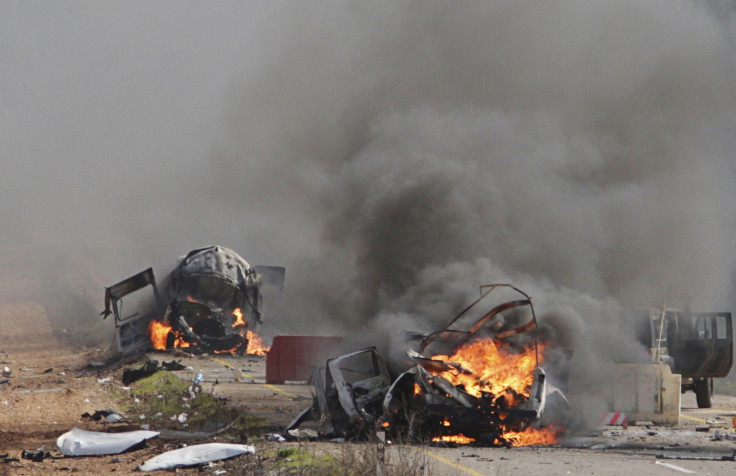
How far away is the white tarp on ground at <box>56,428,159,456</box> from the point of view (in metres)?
10.4

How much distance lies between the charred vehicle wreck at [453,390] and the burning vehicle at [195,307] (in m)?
14.9

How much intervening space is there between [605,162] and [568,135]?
126 centimetres

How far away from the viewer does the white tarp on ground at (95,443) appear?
409 inches

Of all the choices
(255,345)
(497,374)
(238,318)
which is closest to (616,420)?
(497,374)

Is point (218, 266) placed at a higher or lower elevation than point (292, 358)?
higher

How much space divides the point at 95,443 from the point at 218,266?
54.1 feet

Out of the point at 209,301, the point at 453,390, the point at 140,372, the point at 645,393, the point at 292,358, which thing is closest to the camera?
the point at 453,390

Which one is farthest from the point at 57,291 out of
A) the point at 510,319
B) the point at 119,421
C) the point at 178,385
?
the point at 510,319

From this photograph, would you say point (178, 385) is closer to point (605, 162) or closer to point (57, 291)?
point (605, 162)

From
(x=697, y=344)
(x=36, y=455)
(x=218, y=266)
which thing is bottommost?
(x=36, y=455)

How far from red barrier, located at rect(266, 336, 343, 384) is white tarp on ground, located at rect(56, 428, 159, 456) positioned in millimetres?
7486

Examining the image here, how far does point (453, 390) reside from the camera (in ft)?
35.5

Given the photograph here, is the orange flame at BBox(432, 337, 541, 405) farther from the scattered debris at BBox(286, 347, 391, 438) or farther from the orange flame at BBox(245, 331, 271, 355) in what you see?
the orange flame at BBox(245, 331, 271, 355)

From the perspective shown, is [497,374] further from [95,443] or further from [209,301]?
[209,301]
